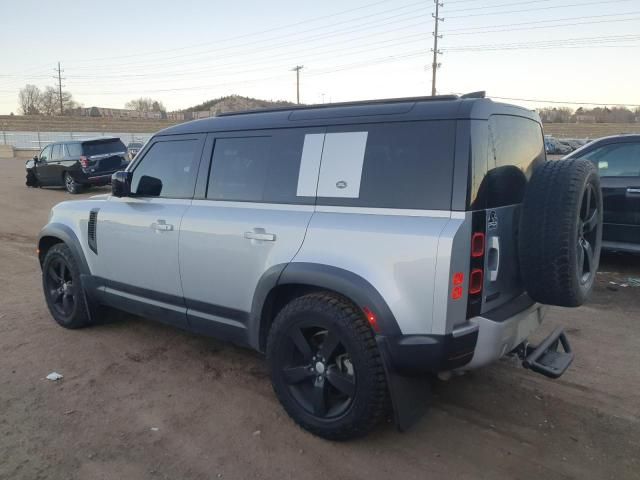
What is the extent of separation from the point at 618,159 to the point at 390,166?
5.22 metres

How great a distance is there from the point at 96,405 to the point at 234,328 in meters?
1.08

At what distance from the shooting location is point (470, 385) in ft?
12.6

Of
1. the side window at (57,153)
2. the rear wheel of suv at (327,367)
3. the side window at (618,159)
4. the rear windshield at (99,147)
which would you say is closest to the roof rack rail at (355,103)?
the rear wheel of suv at (327,367)

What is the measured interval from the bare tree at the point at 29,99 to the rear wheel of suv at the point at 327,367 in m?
107

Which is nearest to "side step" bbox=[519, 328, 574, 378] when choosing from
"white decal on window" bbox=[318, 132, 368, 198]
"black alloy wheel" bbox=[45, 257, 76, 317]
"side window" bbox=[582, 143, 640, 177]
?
"white decal on window" bbox=[318, 132, 368, 198]

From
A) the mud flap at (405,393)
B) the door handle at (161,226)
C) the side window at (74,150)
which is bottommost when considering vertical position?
the mud flap at (405,393)

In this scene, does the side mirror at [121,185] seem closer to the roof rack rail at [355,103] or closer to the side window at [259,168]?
the side window at [259,168]

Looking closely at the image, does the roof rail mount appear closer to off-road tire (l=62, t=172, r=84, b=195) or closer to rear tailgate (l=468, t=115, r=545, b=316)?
rear tailgate (l=468, t=115, r=545, b=316)

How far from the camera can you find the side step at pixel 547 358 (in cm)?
305

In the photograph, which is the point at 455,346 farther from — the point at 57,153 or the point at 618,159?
the point at 57,153

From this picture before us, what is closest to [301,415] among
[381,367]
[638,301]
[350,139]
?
[381,367]

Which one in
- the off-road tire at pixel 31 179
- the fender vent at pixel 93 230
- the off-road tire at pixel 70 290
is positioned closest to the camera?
the fender vent at pixel 93 230

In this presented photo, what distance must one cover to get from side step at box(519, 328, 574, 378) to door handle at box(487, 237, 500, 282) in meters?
0.59

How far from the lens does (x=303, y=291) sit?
10.8 feet
